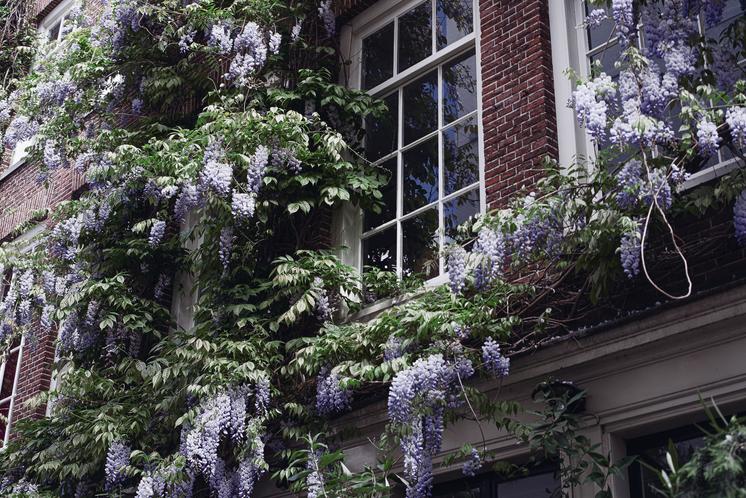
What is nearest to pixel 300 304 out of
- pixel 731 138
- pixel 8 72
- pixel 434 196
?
pixel 434 196

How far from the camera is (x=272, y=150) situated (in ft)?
29.1

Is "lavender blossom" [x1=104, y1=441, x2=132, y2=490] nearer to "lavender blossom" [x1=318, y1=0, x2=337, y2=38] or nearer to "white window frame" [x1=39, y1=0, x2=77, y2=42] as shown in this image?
"lavender blossom" [x1=318, y1=0, x2=337, y2=38]

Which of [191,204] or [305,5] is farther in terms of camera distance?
[305,5]

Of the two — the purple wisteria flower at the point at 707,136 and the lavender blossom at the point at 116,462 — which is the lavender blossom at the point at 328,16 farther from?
the purple wisteria flower at the point at 707,136

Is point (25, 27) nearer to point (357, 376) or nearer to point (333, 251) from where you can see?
point (333, 251)

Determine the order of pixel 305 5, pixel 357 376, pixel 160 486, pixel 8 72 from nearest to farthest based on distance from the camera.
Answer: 1. pixel 357 376
2. pixel 160 486
3. pixel 305 5
4. pixel 8 72

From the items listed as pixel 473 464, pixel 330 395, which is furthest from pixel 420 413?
pixel 330 395

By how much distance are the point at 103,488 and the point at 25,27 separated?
306 inches

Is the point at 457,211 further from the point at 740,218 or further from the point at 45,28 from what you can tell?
the point at 45,28

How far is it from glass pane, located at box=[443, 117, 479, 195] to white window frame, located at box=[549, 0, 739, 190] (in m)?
0.85

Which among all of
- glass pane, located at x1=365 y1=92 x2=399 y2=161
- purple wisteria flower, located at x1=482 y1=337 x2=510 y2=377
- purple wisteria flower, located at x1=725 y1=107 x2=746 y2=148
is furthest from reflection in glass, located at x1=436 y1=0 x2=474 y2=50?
purple wisteria flower, located at x1=725 y1=107 x2=746 y2=148

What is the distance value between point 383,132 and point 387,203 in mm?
727

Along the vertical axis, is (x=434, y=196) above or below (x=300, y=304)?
A: above

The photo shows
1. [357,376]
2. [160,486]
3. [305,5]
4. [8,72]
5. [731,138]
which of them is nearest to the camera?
[731,138]
